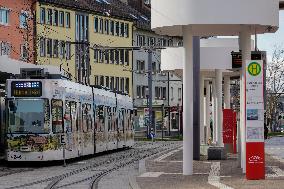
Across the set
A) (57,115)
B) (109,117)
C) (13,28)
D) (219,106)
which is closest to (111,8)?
(13,28)

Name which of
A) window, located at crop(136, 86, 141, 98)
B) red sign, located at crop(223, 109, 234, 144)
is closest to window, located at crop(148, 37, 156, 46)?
window, located at crop(136, 86, 141, 98)

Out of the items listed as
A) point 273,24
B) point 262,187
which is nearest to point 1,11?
point 273,24

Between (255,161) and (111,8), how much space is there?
73598 millimetres

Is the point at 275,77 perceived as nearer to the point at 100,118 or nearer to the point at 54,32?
the point at 54,32

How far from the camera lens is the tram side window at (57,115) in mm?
30891

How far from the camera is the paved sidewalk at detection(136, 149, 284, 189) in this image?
66.9 ft

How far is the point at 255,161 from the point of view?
22.3 m

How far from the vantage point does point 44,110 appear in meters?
30.6

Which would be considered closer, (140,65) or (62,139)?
(62,139)

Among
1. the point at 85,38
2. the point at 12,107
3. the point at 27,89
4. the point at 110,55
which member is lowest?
the point at 12,107

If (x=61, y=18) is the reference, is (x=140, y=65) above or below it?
below

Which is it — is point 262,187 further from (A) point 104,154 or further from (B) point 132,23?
(B) point 132,23

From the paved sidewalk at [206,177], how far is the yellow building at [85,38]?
48.0m

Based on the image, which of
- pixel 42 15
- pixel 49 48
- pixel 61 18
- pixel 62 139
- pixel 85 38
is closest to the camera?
pixel 62 139
